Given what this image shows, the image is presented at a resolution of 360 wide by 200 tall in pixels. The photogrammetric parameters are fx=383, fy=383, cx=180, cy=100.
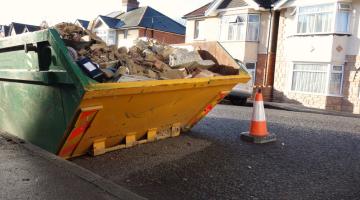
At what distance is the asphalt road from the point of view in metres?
3.67

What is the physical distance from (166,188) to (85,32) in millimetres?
2293

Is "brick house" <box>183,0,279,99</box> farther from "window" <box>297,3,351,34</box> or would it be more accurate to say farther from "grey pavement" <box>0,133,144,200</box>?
"grey pavement" <box>0,133,144,200</box>

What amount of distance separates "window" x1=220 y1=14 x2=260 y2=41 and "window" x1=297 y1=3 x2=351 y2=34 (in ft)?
10.2

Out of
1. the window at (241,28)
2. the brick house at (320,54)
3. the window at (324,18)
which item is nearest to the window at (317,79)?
the brick house at (320,54)

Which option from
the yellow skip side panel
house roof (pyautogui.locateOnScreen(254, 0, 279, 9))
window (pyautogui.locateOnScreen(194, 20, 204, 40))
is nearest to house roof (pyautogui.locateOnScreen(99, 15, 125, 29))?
window (pyautogui.locateOnScreen(194, 20, 204, 40))

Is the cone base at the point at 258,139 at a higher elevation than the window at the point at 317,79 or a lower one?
lower

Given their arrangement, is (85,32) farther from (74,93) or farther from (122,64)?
(74,93)

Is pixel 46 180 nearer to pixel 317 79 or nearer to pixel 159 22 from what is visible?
pixel 317 79

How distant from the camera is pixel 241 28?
74.2ft

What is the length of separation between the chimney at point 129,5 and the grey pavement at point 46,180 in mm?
36933

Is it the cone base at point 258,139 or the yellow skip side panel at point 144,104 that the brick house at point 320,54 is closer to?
the cone base at point 258,139

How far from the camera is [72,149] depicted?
4.30 metres

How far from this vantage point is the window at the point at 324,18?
17938mm

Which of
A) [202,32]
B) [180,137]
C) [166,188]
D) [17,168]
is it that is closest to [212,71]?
[180,137]
